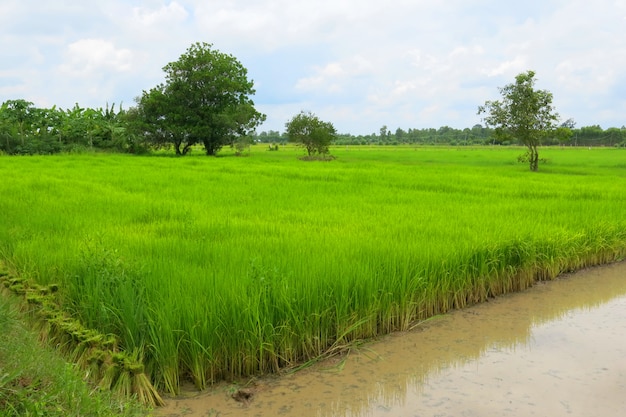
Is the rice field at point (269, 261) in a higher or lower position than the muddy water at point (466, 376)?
higher

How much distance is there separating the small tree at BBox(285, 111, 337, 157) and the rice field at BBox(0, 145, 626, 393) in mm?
23982

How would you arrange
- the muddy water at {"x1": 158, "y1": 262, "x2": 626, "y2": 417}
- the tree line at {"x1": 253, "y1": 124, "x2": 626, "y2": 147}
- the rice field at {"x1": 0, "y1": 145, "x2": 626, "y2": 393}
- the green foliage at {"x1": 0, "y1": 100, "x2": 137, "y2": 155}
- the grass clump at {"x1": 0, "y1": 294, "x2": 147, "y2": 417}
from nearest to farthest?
the grass clump at {"x1": 0, "y1": 294, "x2": 147, "y2": 417} < the muddy water at {"x1": 158, "y1": 262, "x2": 626, "y2": 417} < the rice field at {"x1": 0, "y1": 145, "x2": 626, "y2": 393} < the green foliage at {"x1": 0, "y1": 100, "x2": 137, "y2": 155} < the tree line at {"x1": 253, "y1": 124, "x2": 626, "y2": 147}

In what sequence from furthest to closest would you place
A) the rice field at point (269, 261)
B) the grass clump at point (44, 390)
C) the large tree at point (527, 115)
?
the large tree at point (527, 115), the rice field at point (269, 261), the grass clump at point (44, 390)

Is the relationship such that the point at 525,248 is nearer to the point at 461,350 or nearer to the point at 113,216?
the point at 461,350

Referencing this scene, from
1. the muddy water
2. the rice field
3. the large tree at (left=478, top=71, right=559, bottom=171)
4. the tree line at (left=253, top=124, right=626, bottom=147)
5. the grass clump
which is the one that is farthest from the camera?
the tree line at (left=253, top=124, right=626, bottom=147)

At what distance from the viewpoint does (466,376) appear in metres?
3.56

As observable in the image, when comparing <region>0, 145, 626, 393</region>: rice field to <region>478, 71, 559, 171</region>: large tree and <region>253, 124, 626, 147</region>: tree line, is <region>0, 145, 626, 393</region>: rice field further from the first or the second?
<region>253, 124, 626, 147</region>: tree line

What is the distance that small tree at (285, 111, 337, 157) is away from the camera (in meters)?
33.4

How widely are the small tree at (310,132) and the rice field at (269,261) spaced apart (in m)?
24.0

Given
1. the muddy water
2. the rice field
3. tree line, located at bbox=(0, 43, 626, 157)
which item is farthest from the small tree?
the muddy water

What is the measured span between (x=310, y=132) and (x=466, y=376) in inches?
1208

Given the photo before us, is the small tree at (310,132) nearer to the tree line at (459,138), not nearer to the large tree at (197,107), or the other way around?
the large tree at (197,107)

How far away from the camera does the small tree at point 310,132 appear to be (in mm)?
33438

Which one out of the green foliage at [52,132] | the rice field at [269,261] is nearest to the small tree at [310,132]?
the green foliage at [52,132]
